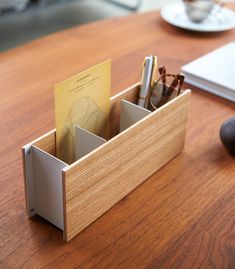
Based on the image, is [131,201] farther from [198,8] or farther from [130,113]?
[198,8]

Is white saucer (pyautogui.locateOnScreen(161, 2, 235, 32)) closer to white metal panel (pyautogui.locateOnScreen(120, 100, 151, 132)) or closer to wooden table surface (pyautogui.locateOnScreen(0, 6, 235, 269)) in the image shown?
wooden table surface (pyautogui.locateOnScreen(0, 6, 235, 269))

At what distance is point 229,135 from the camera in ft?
2.64

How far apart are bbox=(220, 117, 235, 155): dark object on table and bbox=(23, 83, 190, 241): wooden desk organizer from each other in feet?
0.32

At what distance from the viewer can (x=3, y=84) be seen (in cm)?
103

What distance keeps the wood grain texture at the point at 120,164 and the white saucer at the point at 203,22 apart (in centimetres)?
64

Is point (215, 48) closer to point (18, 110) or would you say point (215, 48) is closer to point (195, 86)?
point (195, 86)

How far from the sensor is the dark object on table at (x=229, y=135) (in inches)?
31.6

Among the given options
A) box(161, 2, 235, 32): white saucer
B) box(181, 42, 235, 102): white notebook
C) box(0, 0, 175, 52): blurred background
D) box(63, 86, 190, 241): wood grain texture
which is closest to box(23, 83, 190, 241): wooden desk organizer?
box(63, 86, 190, 241): wood grain texture

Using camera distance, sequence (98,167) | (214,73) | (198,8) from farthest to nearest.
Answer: (198,8)
(214,73)
(98,167)

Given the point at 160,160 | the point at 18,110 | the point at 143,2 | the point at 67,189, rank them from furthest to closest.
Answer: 1. the point at 143,2
2. the point at 18,110
3. the point at 160,160
4. the point at 67,189

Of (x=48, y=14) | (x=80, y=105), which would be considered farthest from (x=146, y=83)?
(x=48, y=14)

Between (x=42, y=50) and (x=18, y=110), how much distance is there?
321mm

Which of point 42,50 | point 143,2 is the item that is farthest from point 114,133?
point 143,2

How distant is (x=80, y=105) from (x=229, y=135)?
0.28 meters
